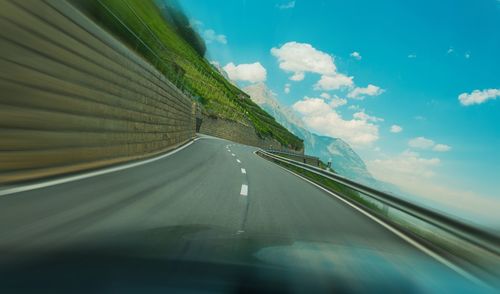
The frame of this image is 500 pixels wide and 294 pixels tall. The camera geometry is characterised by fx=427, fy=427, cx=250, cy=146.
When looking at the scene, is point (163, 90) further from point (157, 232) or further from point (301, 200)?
point (157, 232)

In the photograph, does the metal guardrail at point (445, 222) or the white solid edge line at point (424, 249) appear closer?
the white solid edge line at point (424, 249)

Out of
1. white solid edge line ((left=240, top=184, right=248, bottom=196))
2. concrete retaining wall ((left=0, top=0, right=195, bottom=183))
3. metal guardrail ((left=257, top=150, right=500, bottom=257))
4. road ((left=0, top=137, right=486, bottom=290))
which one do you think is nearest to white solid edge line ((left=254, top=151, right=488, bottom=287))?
road ((left=0, top=137, right=486, bottom=290))

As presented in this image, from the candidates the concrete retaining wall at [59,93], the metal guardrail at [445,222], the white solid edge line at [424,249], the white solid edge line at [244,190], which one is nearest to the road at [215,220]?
the white solid edge line at [244,190]

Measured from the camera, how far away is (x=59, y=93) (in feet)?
26.3

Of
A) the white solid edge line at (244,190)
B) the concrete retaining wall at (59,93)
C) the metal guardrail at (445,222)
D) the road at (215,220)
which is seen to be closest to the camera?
the road at (215,220)

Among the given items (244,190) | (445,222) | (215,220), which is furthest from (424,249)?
(244,190)

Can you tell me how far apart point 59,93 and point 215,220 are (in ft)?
13.8

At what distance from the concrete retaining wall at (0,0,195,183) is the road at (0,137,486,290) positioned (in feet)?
2.46

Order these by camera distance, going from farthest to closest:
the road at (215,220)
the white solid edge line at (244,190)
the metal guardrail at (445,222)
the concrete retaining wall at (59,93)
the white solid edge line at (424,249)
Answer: the white solid edge line at (244,190) < the concrete retaining wall at (59,93) < the metal guardrail at (445,222) < the white solid edge line at (424,249) < the road at (215,220)

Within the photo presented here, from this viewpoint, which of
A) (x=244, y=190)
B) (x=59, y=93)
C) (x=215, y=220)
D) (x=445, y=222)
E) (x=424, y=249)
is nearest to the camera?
(x=215, y=220)

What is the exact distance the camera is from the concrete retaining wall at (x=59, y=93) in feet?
21.4

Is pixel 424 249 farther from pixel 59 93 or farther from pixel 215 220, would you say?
pixel 59 93

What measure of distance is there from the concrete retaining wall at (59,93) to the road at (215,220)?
2.46 feet

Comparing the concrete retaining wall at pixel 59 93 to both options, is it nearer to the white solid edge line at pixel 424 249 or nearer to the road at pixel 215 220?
the road at pixel 215 220
